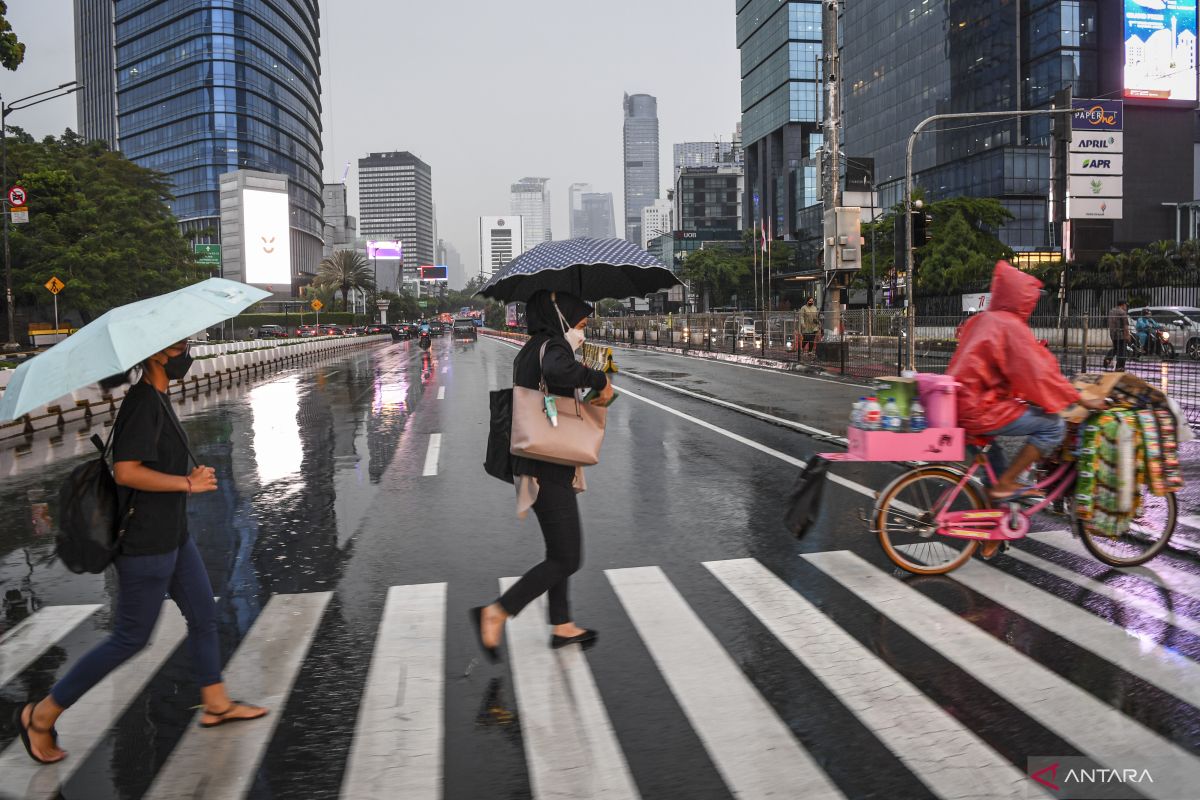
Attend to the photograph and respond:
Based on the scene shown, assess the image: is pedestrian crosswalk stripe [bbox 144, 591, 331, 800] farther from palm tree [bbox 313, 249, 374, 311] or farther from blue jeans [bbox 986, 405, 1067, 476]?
palm tree [bbox 313, 249, 374, 311]

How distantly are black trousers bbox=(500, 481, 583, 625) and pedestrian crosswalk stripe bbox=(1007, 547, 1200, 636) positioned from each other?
333 cm

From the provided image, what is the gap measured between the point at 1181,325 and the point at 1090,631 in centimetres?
2535

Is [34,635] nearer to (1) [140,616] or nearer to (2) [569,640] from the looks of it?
(1) [140,616]

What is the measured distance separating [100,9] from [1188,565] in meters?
179

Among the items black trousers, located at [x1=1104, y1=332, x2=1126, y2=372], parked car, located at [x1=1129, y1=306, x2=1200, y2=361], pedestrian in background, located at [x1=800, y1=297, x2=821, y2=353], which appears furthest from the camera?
pedestrian in background, located at [x1=800, y1=297, x2=821, y2=353]

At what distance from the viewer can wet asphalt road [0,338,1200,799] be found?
3.66 metres

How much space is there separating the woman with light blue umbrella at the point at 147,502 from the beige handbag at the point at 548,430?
4.62ft

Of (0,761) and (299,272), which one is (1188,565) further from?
(299,272)

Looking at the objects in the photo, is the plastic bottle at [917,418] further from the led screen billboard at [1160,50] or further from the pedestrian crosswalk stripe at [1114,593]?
the led screen billboard at [1160,50]

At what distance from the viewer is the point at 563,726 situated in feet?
12.9

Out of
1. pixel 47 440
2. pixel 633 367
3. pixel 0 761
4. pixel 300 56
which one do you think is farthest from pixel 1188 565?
pixel 300 56

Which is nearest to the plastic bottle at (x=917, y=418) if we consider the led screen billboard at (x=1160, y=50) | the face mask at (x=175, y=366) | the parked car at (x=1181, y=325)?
the face mask at (x=175, y=366)

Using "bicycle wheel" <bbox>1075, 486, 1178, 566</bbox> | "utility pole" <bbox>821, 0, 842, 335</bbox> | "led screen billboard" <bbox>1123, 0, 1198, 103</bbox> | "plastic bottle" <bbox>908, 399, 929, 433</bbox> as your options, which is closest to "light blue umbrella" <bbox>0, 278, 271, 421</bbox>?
"plastic bottle" <bbox>908, 399, 929, 433</bbox>

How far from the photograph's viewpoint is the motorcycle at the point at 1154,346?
1587 centimetres
